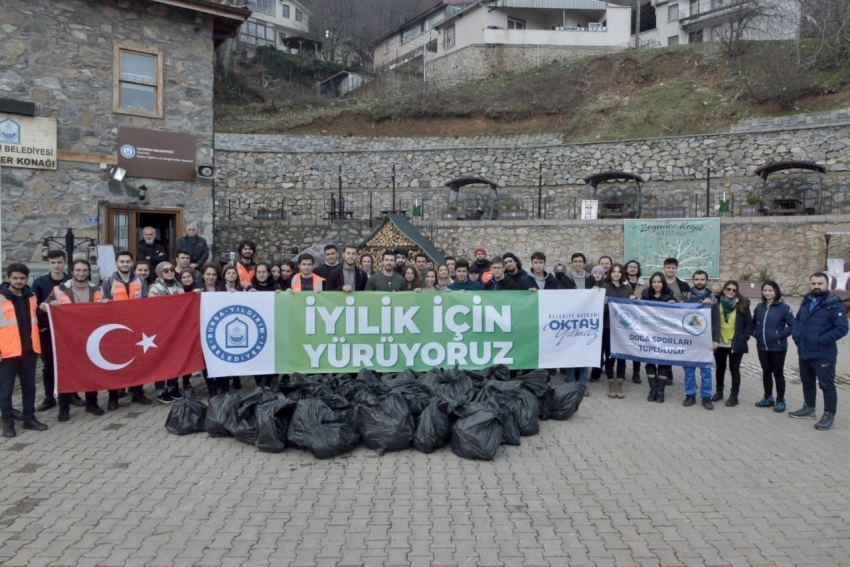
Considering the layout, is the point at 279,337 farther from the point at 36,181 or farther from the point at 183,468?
the point at 36,181

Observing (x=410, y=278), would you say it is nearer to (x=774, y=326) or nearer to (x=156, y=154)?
(x=774, y=326)

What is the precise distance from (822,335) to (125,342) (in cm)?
763

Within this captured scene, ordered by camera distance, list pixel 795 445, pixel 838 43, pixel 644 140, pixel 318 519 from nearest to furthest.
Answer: pixel 318 519, pixel 795 445, pixel 644 140, pixel 838 43

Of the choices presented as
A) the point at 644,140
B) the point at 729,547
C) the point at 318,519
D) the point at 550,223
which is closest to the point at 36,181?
the point at 318,519

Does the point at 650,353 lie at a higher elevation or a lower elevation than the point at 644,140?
lower

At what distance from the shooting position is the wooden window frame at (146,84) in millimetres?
12227

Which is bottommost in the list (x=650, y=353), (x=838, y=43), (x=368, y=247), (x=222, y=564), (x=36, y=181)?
(x=222, y=564)

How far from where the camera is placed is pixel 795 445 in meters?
6.04

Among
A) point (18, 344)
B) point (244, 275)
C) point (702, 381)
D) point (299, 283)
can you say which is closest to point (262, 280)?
point (244, 275)

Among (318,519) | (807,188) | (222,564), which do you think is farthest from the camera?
(807,188)

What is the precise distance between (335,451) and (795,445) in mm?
4436

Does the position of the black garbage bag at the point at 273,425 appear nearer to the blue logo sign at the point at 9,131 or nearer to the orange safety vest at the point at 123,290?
the orange safety vest at the point at 123,290

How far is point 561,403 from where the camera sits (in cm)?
675

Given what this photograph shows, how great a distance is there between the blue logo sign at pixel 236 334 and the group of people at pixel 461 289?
399 millimetres
